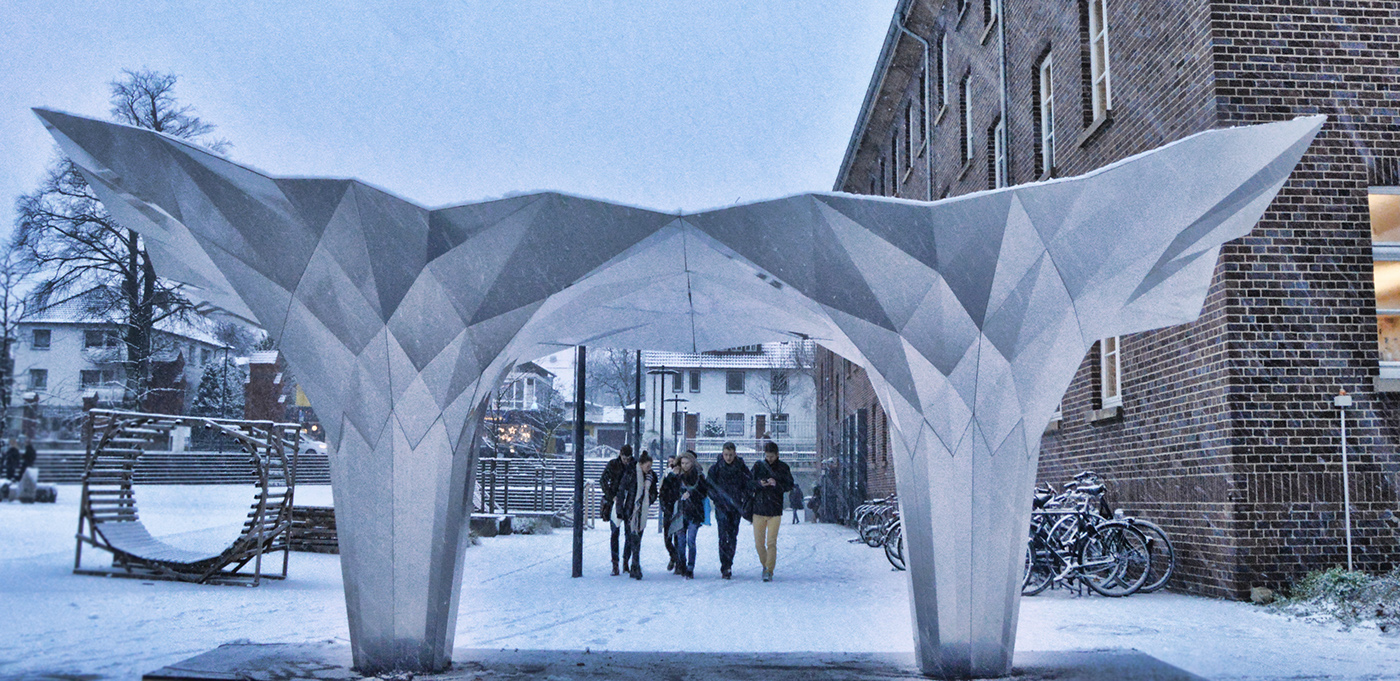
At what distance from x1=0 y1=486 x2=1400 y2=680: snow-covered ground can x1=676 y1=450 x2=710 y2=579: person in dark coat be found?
308 millimetres

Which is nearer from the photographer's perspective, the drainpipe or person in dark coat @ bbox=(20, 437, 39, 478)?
person in dark coat @ bbox=(20, 437, 39, 478)

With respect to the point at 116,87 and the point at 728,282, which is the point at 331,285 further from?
the point at 116,87

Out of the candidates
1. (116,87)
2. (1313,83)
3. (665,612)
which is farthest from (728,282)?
(116,87)

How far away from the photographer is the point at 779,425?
2736 inches

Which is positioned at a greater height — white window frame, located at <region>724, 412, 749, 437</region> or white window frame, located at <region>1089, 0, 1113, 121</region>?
white window frame, located at <region>1089, 0, 1113, 121</region>

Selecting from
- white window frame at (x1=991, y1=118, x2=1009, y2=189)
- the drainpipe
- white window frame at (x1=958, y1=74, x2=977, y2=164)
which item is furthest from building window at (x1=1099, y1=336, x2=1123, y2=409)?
the drainpipe

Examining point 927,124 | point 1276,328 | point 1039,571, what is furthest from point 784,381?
point 1276,328

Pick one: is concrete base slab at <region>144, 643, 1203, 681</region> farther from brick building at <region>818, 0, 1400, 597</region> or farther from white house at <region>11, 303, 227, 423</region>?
white house at <region>11, 303, 227, 423</region>

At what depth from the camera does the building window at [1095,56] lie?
13.5m

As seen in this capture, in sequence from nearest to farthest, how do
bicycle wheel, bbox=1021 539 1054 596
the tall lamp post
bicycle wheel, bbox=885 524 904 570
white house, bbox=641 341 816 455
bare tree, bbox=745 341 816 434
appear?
the tall lamp post → bicycle wheel, bbox=1021 539 1054 596 → bicycle wheel, bbox=885 524 904 570 → bare tree, bbox=745 341 816 434 → white house, bbox=641 341 816 455

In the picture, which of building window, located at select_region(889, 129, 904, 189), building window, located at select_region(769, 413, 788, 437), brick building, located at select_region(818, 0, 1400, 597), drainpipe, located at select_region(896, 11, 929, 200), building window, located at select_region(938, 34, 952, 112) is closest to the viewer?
brick building, located at select_region(818, 0, 1400, 597)

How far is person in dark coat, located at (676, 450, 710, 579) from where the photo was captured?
43.6 feet

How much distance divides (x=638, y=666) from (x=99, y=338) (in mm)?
20604

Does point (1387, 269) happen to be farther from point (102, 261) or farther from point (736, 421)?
point (736, 421)
